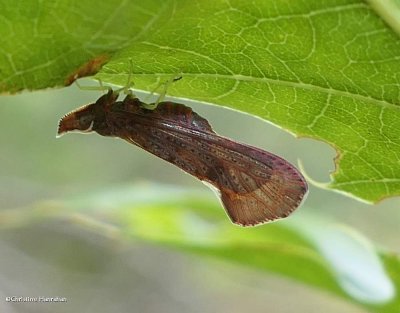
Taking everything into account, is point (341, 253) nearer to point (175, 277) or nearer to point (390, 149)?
point (390, 149)

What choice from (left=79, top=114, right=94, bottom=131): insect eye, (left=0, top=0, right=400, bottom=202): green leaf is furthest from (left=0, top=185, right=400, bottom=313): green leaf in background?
(left=0, top=0, right=400, bottom=202): green leaf

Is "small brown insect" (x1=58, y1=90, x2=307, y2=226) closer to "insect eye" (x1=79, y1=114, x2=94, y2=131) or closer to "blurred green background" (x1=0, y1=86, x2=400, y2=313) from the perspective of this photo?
"insect eye" (x1=79, y1=114, x2=94, y2=131)

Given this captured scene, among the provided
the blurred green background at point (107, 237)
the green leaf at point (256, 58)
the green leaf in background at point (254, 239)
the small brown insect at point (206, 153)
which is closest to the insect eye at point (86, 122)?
the small brown insect at point (206, 153)

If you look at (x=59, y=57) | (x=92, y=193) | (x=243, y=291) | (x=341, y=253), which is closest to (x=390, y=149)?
(x=59, y=57)

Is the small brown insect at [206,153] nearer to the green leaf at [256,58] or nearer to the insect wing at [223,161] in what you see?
A: the insect wing at [223,161]

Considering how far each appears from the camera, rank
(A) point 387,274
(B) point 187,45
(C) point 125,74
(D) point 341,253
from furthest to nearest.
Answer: (D) point 341,253 < (A) point 387,274 < (C) point 125,74 < (B) point 187,45

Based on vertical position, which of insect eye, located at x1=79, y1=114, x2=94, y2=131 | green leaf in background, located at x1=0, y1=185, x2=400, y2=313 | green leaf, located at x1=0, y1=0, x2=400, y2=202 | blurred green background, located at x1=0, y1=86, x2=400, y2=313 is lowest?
green leaf, located at x1=0, y1=0, x2=400, y2=202
